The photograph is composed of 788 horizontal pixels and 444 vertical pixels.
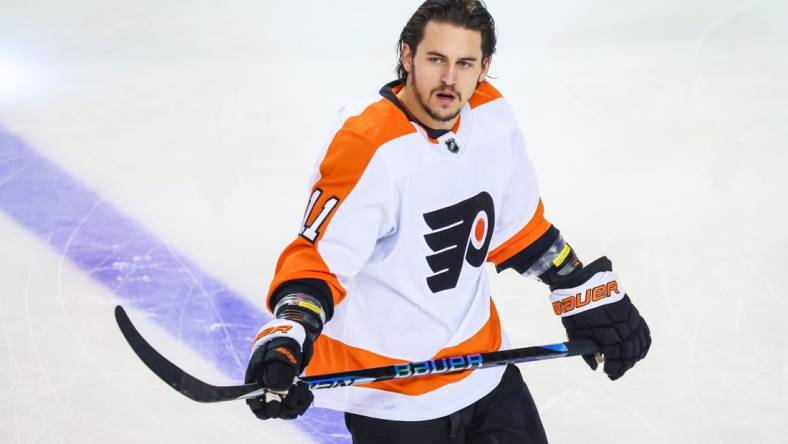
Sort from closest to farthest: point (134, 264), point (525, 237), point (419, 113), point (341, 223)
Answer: point (341, 223), point (419, 113), point (525, 237), point (134, 264)

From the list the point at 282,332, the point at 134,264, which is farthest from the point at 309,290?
the point at 134,264

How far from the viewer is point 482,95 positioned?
202 centimetres

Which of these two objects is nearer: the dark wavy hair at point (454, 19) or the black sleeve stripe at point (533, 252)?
the dark wavy hair at point (454, 19)

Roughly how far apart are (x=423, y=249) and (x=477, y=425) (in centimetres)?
40

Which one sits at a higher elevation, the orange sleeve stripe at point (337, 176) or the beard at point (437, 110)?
the beard at point (437, 110)

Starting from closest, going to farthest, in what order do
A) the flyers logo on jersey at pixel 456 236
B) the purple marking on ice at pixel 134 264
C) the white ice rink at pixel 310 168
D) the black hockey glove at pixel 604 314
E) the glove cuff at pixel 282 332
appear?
the glove cuff at pixel 282 332 → the flyers logo on jersey at pixel 456 236 → the black hockey glove at pixel 604 314 → the white ice rink at pixel 310 168 → the purple marking on ice at pixel 134 264

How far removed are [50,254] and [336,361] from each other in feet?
5.72

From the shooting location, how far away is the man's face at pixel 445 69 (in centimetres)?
186

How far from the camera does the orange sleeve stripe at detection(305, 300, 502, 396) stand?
1.94 meters

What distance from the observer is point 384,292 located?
1.91m

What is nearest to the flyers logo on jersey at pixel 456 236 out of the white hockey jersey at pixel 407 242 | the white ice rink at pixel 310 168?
the white hockey jersey at pixel 407 242

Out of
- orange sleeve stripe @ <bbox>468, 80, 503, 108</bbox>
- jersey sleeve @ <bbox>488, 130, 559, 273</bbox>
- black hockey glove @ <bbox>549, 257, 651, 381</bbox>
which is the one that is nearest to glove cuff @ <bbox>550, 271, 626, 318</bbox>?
black hockey glove @ <bbox>549, 257, 651, 381</bbox>

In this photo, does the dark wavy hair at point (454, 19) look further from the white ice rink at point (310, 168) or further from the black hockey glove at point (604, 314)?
the white ice rink at point (310, 168)

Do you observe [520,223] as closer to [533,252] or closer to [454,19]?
[533,252]
